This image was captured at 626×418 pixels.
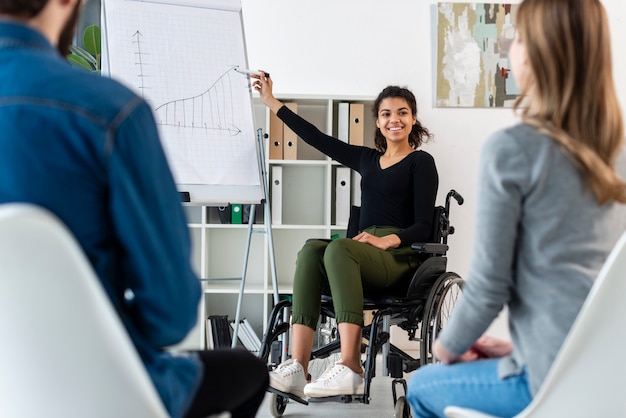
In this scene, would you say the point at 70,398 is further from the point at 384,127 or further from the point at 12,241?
the point at 384,127

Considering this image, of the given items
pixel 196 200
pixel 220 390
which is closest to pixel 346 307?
pixel 196 200

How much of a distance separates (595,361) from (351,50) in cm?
338

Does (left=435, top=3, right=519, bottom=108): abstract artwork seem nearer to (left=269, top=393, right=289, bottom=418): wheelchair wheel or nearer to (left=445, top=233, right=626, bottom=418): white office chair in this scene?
(left=269, top=393, right=289, bottom=418): wheelchair wheel

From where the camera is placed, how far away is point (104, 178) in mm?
918

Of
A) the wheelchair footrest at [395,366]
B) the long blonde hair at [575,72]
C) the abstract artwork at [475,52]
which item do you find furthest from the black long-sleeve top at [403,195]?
the long blonde hair at [575,72]

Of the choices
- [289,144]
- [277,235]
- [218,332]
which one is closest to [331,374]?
[218,332]

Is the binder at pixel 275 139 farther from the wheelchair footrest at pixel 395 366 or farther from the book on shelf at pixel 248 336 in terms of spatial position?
the wheelchair footrest at pixel 395 366

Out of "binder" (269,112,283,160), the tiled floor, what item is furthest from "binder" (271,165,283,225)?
the tiled floor

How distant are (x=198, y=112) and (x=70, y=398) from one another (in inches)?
96.7

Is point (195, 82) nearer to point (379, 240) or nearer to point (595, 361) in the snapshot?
point (379, 240)

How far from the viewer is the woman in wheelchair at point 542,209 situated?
1114 mm

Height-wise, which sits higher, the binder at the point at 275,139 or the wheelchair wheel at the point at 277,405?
the binder at the point at 275,139

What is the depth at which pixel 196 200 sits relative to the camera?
3.18 metres

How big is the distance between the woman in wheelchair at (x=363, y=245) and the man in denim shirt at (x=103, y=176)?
151 cm
